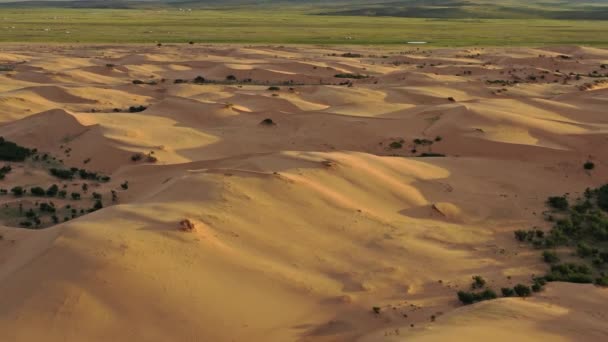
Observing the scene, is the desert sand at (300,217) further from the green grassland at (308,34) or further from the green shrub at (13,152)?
the green grassland at (308,34)

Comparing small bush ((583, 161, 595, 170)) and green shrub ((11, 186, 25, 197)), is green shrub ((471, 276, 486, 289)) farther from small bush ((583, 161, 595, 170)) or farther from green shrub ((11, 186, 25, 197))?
green shrub ((11, 186, 25, 197))

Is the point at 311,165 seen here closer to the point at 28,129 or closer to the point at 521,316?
the point at 521,316

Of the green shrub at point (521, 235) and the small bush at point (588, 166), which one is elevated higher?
the small bush at point (588, 166)

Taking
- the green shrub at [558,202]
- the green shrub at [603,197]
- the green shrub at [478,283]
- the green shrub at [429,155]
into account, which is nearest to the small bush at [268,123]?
the green shrub at [429,155]

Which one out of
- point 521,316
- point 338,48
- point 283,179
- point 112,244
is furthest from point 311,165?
point 338,48

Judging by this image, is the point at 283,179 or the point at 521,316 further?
the point at 283,179

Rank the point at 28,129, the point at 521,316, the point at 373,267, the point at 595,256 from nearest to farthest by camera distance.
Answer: the point at 521,316 → the point at 373,267 → the point at 595,256 → the point at 28,129

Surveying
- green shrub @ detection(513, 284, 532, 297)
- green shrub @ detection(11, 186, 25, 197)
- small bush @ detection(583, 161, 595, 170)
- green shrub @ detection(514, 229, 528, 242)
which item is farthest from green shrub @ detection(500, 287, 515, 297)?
green shrub @ detection(11, 186, 25, 197)

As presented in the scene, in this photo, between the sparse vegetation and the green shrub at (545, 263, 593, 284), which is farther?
the sparse vegetation

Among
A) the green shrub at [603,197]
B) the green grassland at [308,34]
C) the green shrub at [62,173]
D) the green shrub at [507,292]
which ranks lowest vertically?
the green shrub at [62,173]
